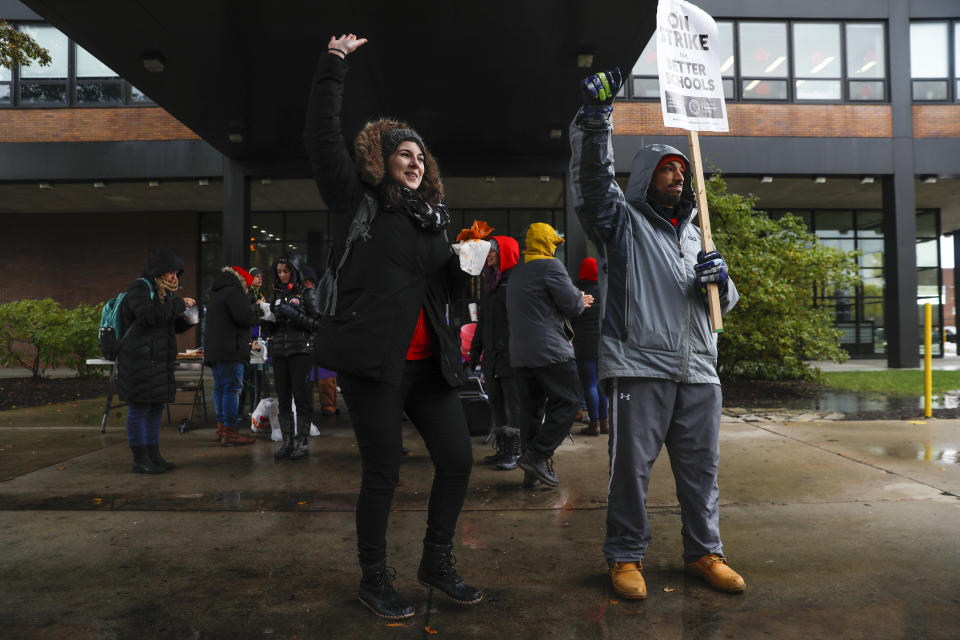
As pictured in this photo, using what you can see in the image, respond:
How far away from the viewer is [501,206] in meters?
20.1

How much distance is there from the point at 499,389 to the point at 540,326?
101cm

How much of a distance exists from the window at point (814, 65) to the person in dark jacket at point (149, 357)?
16.5 meters

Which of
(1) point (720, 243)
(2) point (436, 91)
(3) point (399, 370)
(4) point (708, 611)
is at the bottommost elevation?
(4) point (708, 611)

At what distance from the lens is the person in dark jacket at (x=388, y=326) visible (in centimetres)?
262

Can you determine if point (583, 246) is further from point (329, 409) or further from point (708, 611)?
point (708, 611)

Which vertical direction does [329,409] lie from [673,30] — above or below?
below

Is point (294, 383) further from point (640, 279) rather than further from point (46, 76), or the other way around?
point (46, 76)

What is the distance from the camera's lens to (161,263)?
5824 millimetres

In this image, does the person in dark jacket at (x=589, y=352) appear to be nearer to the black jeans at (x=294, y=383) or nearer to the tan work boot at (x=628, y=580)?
the black jeans at (x=294, y=383)

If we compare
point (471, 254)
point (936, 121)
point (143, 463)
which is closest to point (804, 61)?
point (936, 121)

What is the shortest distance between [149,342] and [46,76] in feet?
48.6

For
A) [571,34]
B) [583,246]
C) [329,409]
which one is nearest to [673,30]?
[571,34]

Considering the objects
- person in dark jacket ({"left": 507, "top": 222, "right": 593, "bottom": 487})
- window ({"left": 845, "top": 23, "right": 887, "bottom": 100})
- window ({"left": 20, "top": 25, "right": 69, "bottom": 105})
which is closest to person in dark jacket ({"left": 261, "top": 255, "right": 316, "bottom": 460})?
person in dark jacket ({"left": 507, "top": 222, "right": 593, "bottom": 487})

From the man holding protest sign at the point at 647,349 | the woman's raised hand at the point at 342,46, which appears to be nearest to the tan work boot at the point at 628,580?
the man holding protest sign at the point at 647,349
